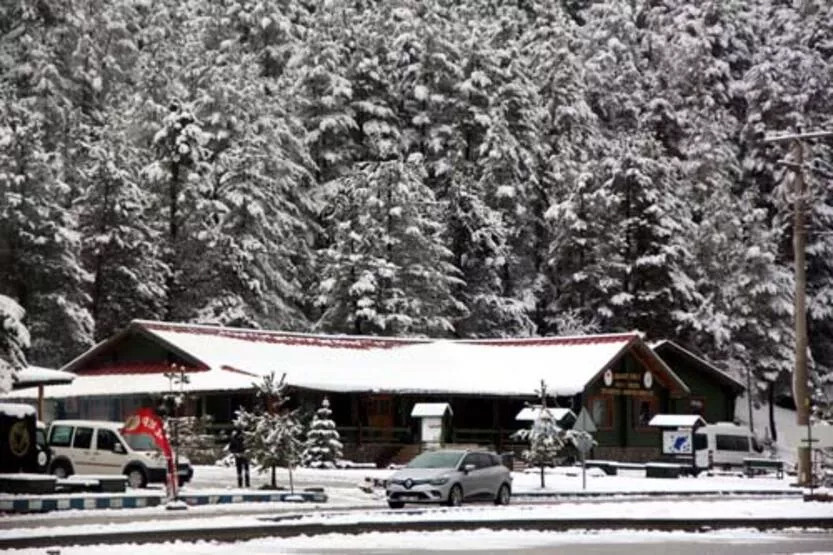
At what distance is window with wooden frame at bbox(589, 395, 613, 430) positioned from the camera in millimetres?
65438

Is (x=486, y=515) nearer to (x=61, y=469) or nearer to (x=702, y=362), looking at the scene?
(x=61, y=469)

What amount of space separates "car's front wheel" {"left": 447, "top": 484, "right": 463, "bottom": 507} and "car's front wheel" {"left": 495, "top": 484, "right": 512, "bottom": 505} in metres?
1.74

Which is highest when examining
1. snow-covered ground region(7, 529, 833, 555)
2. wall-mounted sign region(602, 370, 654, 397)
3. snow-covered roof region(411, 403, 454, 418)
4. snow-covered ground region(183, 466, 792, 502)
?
wall-mounted sign region(602, 370, 654, 397)

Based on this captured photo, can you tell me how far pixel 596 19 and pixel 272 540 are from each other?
85770 millimetres

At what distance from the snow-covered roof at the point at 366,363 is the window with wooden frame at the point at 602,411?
2.07 metres

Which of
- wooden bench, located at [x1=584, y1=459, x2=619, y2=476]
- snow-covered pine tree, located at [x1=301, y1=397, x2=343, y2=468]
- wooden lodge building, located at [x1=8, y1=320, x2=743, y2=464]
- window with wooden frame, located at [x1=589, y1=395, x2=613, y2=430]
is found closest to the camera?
snow-covered pine tree, located at [x1=301, y1=397, x2=343, y2=468]

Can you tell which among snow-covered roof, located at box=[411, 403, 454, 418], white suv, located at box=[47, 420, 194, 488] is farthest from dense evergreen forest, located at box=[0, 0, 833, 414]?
white suv, located at box=[47, 420, 194, 488]

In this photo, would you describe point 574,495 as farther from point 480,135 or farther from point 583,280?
point 480,135

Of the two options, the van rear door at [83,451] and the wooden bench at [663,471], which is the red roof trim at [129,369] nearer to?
the van rear door at [83,451]

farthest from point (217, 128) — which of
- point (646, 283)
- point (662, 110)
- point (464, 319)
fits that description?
point (662, 110)

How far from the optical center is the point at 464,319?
269ft

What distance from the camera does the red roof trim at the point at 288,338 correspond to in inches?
2347

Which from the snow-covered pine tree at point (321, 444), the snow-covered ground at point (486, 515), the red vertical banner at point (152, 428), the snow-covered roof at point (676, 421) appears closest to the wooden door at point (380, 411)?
the snow-covered pine tree at point (321, 444)

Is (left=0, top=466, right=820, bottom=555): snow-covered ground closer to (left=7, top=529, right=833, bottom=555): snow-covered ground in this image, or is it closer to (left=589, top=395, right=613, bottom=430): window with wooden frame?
(left=7, top=529, right=833, bottom=555): snow-covered ground
